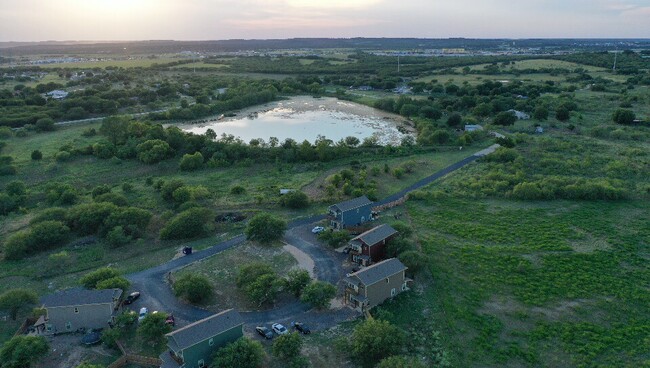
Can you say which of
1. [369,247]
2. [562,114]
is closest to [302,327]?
[369,247]

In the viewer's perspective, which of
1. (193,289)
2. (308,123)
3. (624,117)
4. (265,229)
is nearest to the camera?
(193,289)

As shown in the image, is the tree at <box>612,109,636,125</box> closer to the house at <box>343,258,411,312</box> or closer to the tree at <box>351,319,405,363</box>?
the house at <box>343,258,411,312</box>

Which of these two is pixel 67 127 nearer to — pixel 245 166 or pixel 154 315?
pixel 245 166

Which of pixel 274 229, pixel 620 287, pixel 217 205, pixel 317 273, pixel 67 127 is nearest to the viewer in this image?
pixel 620 287

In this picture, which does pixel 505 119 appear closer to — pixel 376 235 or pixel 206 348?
pixel 376 235

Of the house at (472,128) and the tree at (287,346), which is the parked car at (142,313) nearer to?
the tree at (287,346)

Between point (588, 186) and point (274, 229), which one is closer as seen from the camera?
point (274, 229)

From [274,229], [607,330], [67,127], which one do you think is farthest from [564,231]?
[67,127]
